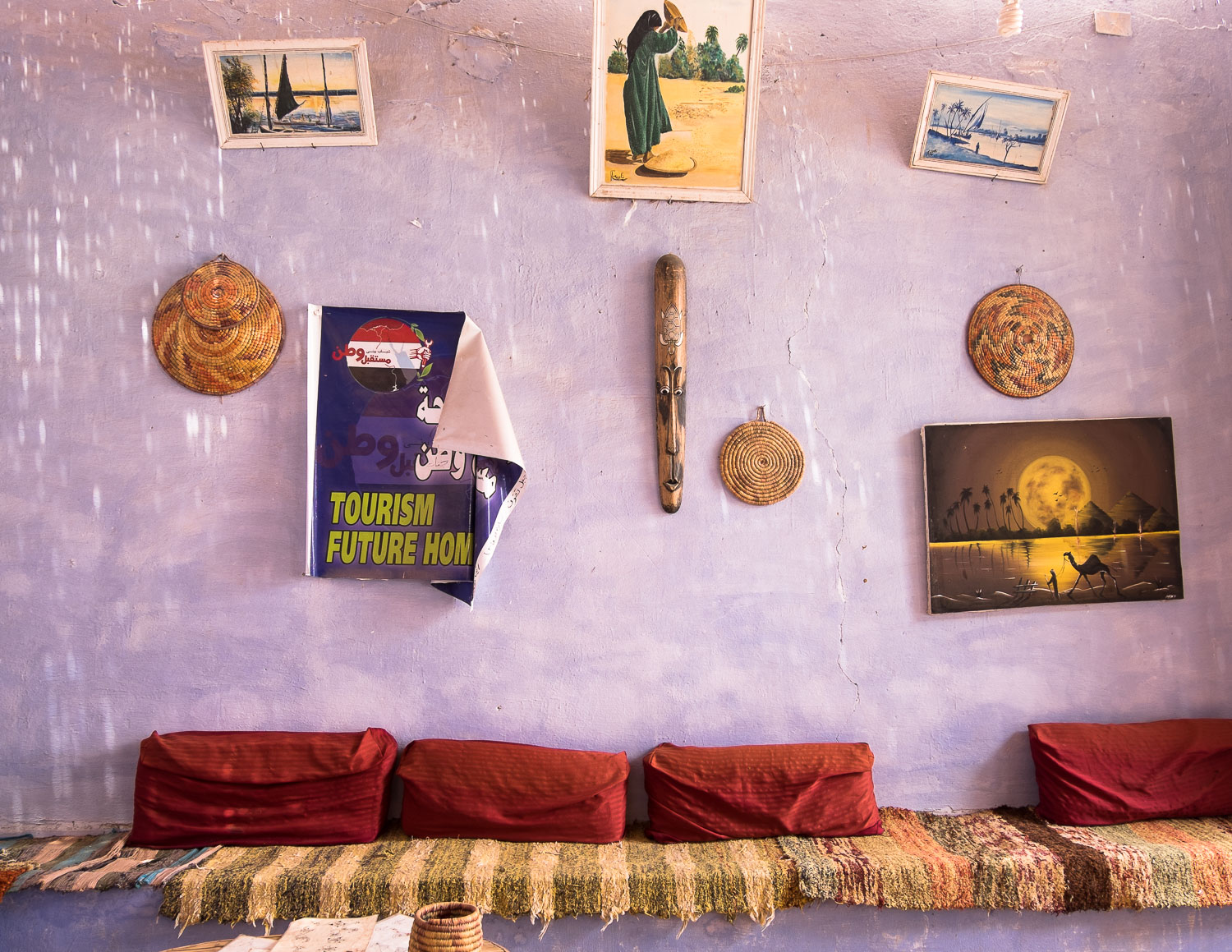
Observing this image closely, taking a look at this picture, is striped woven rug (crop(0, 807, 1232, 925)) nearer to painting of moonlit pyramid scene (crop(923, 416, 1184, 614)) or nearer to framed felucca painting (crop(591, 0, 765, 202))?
painting of moonlit pyramid scene (crop(923, 416, 1184, 614))

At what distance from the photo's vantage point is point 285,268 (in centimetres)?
285

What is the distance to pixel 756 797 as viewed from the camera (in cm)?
269

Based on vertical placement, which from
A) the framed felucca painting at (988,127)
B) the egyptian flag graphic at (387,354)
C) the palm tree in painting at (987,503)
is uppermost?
the framed felucca painting at (988,127)

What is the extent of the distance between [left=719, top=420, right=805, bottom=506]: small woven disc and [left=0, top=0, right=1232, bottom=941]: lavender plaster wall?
0.06 meters

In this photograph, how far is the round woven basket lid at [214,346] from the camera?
278 cm

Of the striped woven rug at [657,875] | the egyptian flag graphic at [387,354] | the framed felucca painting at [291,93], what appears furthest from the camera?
the egyptian flag graphic at [387,354]

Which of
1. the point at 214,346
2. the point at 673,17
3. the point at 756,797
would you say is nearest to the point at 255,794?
the point at 214,346

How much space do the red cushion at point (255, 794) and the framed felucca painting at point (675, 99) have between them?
2099mm

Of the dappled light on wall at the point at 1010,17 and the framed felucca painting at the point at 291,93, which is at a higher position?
the dappled light on wall at the point at 1010,17

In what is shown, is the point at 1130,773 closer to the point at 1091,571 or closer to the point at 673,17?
the point at 1091,571

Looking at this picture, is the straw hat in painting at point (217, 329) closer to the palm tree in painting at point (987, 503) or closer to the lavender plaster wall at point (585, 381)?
the lavender plaster wall at point (585, 381)

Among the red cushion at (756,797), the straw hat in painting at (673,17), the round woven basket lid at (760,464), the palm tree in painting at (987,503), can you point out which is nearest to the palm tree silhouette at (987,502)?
the palm tree in painting at (987,503)

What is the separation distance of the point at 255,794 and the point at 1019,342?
297cm

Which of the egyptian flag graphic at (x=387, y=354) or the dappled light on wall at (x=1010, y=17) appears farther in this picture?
the egyptian flag graphic at (x=387, y=354)
